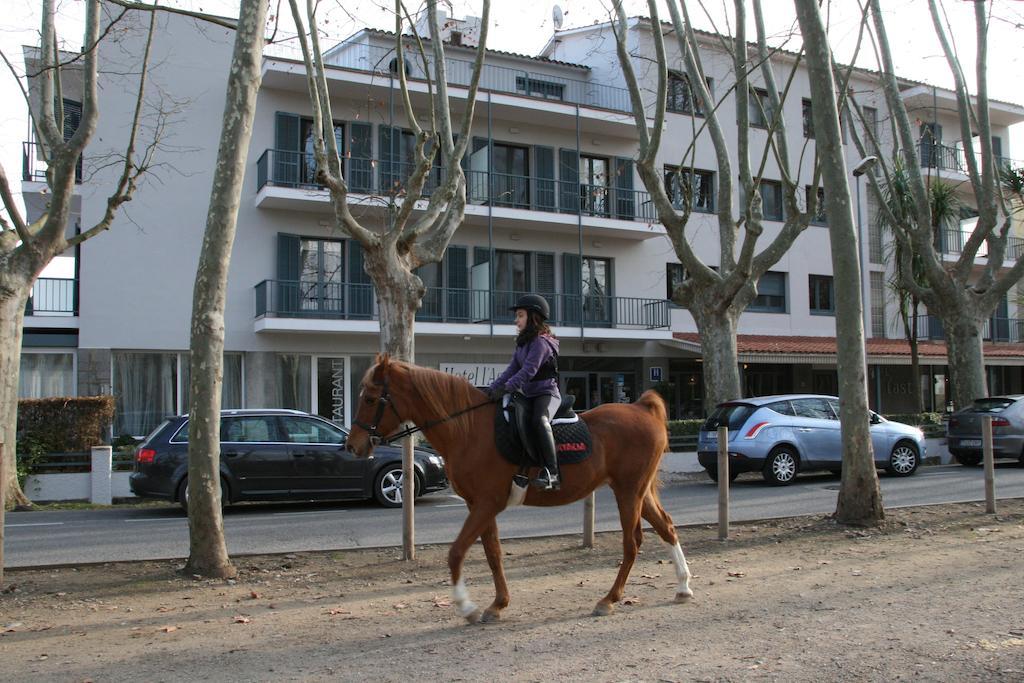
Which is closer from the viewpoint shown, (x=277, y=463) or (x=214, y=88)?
(x=277, y=463)

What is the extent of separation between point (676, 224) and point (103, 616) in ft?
49.4

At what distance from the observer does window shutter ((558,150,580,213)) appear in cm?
2691

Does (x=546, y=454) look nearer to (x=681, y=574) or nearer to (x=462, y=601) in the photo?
(x=462, y=601)

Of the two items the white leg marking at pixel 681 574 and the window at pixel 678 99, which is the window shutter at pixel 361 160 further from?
the white leg marking at pixel 681 574

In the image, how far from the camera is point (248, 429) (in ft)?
44.3

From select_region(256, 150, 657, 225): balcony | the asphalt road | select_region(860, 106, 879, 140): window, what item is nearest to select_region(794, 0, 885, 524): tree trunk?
the asphalt road

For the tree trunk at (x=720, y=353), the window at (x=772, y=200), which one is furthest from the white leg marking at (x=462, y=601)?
the window at (x=772, y=200)

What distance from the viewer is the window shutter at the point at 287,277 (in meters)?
22.6

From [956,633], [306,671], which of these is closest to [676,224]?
Answer: [956,633]

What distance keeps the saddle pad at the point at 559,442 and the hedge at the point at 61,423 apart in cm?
1391

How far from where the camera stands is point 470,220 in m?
25.2

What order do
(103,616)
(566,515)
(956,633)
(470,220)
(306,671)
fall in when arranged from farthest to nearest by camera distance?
(470,220), (566,515), (103,616), (956,633), (306,671)

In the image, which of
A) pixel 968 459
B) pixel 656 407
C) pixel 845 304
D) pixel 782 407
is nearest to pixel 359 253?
pixel 782 407

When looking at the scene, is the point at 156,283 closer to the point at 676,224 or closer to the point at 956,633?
the point at 676,224
